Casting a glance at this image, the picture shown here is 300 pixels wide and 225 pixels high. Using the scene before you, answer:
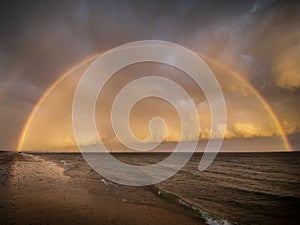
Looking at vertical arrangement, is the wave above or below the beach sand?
below

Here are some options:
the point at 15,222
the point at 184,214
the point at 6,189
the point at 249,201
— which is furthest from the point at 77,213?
the point at 249,201

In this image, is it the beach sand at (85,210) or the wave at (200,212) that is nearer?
the beach sand at (85,210)

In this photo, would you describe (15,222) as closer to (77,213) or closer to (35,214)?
(35,214)

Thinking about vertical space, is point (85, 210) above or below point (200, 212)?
above

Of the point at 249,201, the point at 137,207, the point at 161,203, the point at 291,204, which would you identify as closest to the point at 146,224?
the point at 137,207

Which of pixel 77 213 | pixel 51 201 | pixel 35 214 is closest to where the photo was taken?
pixel 35 214

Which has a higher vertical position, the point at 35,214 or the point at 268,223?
the point at 35,214

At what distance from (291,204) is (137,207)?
15.2m

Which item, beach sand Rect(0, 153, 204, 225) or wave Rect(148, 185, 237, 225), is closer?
beach sand Rect(0, 153, 204, 225)

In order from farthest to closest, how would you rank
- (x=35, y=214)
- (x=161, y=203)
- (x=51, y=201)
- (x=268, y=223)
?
(x=161, y=203) < (x=51, y=201) < (x=268, y=223) < (x=35, y=214)

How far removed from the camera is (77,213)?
44.3 ft

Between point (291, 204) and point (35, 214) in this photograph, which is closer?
point (35, 214)

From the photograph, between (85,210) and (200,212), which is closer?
(85,210)

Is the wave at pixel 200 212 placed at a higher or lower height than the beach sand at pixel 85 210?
lower
